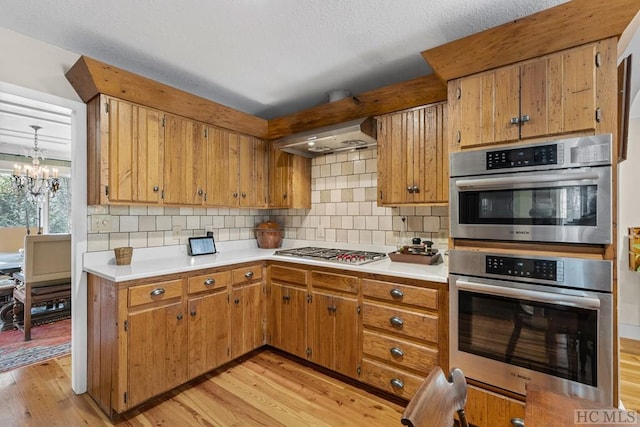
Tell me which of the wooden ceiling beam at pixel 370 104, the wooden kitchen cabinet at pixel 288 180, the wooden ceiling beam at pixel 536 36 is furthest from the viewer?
the wooden kitchen cabinet at pixel 288 180

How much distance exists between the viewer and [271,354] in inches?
114

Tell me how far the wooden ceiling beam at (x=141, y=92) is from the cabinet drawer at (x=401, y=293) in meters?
1.98

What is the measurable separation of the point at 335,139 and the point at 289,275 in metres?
1.29

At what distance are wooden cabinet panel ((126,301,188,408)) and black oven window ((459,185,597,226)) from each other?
6.96 feet

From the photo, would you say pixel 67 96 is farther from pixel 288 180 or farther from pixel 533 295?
pixel 533 295

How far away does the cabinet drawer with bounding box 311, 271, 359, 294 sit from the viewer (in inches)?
92.4

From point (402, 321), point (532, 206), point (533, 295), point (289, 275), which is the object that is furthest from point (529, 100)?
point (289, 275)

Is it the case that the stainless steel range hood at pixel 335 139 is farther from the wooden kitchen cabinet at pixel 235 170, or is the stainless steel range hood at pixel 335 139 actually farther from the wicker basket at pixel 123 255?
the wicker basket at pixel 123 255

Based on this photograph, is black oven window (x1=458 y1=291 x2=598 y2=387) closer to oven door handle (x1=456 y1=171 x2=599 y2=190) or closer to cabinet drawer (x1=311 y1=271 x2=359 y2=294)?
oven door handle (x1=456 y1=171 x2=599 y2=190)

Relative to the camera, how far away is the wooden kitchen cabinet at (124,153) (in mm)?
2156

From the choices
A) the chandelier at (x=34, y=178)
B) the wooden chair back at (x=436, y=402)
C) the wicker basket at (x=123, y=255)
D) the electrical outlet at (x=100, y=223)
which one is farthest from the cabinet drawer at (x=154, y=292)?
the chandelier at (x=34, y=178)

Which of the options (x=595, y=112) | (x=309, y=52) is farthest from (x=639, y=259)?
(x=309, y=52)

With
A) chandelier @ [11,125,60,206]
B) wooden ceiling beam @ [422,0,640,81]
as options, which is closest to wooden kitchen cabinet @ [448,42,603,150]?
wooden ceiling beam @ [422,0,640,81]

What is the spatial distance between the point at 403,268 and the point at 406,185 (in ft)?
2.17
